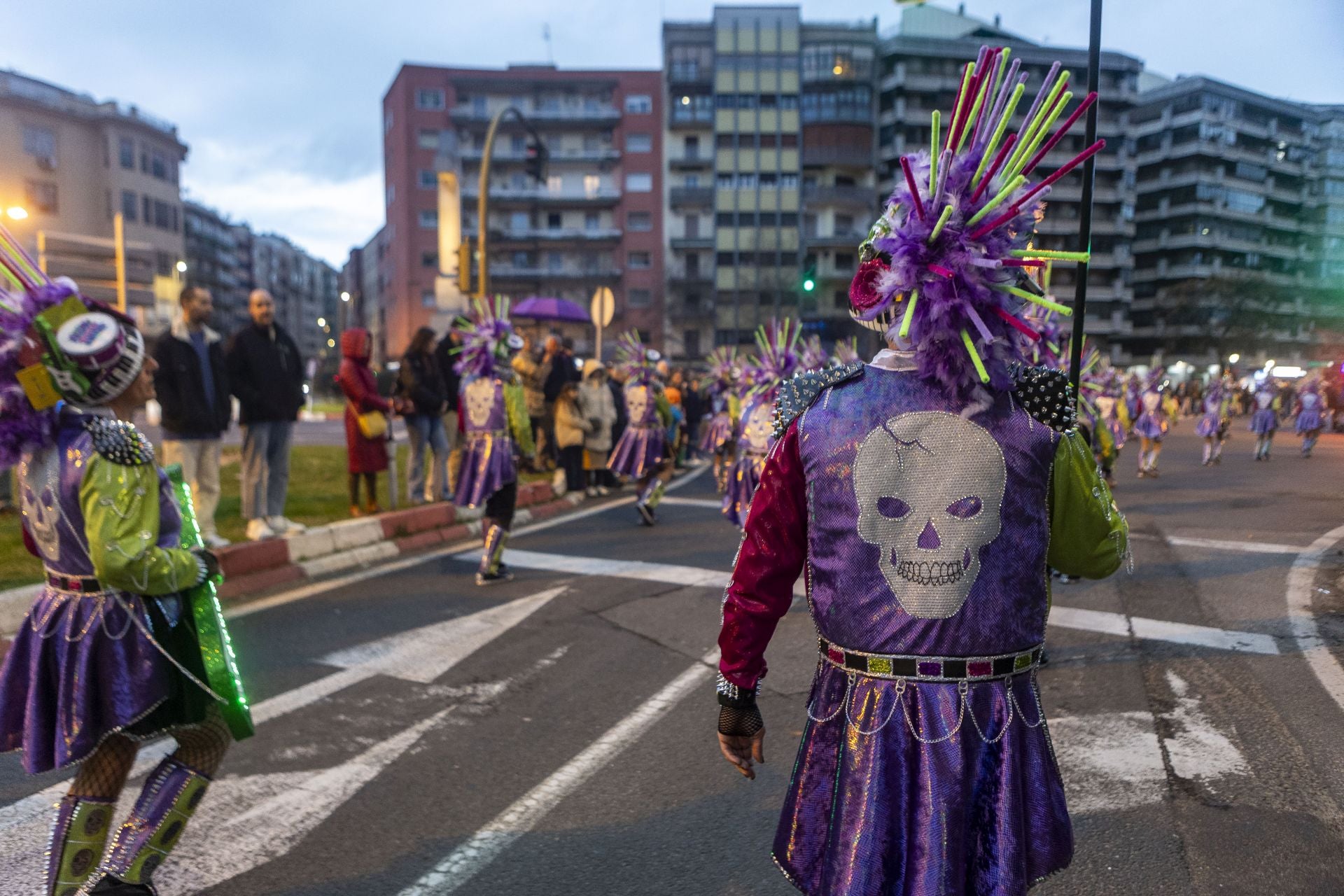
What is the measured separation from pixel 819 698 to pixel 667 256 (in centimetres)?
6061

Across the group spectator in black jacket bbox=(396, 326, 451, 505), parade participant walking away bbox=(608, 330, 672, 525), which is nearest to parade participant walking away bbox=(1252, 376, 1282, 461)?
parade participant walking away bbox=(608, 330, 672, 525)

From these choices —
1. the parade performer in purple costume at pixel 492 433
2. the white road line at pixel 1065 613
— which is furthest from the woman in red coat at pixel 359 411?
the parade performer in purple costume at pixel 492 433

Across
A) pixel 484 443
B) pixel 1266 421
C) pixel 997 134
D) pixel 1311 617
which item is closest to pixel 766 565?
pixel 997 134

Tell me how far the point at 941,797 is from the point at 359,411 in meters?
8.80

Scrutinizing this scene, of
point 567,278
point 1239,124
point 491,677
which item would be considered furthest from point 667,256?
point 491,677

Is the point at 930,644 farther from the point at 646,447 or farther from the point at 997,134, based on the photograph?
the point at 646,447

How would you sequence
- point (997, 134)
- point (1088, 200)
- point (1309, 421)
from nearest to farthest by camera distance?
1. point (997, 134)
2. point (1088, 200)
3. point (1309, 421)

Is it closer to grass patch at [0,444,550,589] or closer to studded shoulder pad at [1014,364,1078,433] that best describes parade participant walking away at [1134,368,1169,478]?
grass patch at [0,444,550,589]

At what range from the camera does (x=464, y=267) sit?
12508mm

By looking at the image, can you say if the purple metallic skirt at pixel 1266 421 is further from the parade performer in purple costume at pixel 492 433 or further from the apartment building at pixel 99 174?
the apartment building at pixel 99 174

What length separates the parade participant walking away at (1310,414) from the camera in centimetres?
1709

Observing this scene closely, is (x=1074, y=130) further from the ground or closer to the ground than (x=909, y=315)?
further from the ground

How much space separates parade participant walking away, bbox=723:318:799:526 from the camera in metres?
6.96

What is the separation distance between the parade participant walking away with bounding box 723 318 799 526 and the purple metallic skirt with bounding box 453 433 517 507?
1.86m
